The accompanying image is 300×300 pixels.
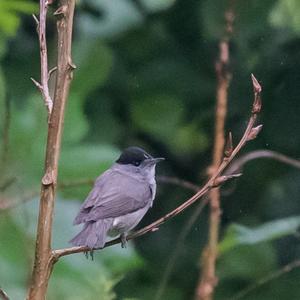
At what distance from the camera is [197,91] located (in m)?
4.55

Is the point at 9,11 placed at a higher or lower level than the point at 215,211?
higher

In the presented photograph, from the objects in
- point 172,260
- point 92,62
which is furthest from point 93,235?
point 92,62

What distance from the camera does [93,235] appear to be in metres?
2.48

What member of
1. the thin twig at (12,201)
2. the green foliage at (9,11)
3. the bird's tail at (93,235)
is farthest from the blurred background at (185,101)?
the bird's tail at (93,235)

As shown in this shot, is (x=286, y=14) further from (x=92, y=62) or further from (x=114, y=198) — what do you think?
(x=114, y=198)

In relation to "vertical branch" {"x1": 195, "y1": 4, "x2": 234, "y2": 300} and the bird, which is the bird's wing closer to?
the bird

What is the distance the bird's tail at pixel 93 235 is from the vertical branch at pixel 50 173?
1.76 feet

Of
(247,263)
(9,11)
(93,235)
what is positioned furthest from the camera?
(247,263)

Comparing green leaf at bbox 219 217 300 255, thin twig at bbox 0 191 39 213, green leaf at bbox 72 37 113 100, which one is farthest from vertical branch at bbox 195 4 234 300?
green leaf at bbox 72 37 113 100

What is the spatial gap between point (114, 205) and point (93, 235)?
31 cm

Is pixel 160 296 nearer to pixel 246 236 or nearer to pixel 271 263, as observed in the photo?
pixel 271 263

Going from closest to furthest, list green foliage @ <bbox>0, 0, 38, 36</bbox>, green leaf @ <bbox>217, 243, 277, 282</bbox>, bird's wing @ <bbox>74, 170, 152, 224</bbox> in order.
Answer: bird's wing @ <bbox>74, 170, 152, 224</bbox>, green foliage @ <bbox>0, 0, 38, 36</bbox>, green leaf @ <bbox>217, 243, 277, 282</bbox>

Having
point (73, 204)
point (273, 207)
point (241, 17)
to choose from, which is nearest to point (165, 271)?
point (273, 207)

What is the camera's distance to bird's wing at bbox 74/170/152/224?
105 inches
